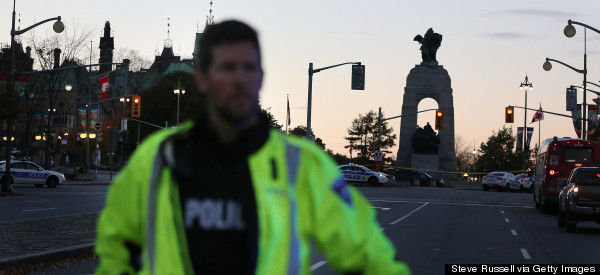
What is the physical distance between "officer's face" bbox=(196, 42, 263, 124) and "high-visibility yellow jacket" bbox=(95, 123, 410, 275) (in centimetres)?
13

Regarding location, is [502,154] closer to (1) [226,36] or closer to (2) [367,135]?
(2) [367,135]

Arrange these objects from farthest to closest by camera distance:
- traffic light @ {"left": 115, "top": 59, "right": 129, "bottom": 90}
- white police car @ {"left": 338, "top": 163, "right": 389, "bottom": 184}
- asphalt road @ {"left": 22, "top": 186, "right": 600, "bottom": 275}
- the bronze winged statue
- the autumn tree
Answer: the autumn tree → the bronze winged statue → white police car @ {"left": 338, "top": 163, "right": 389, "bottom": 184} → traffic light @ {"left": 115, "top": 59, "right": 129, "bottom": 90} → asphalt road @ {"left": 22, "top": 186, "right": 600, "bottom": 275}

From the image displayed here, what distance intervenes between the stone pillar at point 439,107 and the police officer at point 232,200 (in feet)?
268

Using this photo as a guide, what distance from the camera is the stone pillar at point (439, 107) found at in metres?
84.2

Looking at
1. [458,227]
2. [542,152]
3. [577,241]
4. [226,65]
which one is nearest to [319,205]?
Answer: [226,65]

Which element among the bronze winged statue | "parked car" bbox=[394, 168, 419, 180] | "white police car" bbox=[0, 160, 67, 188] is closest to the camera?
"white police car" bbox=[0, 160, 67, 188]

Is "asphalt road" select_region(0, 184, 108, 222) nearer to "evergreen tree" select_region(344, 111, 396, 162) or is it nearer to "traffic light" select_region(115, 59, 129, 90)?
"traffic light" select_region(115, 59, 129, 90)

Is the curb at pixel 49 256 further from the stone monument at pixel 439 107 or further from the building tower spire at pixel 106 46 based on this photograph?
the building tower spire at pixel 106 46

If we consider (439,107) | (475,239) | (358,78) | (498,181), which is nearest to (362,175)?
(498,181)

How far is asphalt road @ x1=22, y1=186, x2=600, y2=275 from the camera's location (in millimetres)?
15117

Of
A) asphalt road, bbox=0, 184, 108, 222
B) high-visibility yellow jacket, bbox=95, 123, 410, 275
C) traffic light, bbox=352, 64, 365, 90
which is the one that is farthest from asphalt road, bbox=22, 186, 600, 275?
traffic light, bbox=352, 64, 365, 90

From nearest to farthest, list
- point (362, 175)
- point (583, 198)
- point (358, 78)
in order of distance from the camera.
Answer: point (583, 198) → point (358, 78) → point (362, 175)

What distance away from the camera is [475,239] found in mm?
20031

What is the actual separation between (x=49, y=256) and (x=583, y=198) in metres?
13.7
